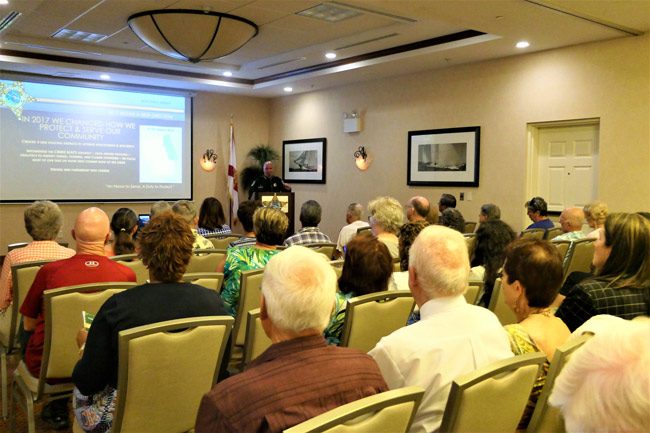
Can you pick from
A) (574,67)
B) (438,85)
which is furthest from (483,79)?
(574,67)

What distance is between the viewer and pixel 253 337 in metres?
2.38

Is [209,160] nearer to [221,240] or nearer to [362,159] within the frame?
[362,159]

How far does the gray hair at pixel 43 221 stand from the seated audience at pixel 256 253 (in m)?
1.16

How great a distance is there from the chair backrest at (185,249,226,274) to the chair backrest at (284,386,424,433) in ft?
8.82

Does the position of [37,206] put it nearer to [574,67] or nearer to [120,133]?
[574,67]

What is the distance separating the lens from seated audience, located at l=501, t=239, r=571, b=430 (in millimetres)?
2029

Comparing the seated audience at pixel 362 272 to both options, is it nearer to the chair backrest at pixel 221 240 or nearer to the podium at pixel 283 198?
the chair backrest at pixel 221 240

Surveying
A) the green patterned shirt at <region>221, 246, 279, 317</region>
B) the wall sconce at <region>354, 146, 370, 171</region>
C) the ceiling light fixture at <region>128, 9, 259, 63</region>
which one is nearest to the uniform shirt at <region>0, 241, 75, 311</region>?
the green patterned shirt at <region>221, 246, 279, 317</region>

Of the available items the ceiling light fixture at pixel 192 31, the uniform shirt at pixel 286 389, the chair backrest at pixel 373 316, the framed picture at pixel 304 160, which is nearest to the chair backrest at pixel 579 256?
the chair backrest at pixel 373 316

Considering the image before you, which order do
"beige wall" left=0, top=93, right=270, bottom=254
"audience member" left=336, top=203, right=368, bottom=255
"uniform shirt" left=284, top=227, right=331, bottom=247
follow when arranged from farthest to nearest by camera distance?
"beige wall" left=0, top=93, right=270, bottom=254, "audience member" left=336, top=203, right=368, bottom=255, "uniform shirt" left=284, top=227, right=331, bottom=247

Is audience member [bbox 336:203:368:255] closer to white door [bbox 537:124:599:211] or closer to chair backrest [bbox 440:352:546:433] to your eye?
white door [bbox 537:124:599:211]

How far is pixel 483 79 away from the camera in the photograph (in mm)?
7863

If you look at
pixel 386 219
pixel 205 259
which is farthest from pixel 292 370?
pixel 386 219

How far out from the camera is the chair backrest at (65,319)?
8.11 feet
